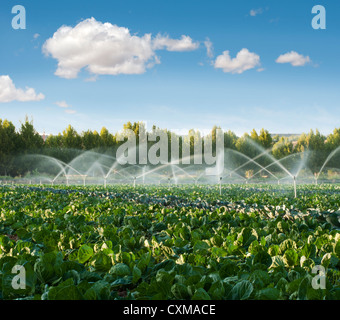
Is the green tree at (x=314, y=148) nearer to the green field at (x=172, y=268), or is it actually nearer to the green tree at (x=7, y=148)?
the green tree at (x=7, y=148)

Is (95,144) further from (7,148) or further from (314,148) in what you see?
(314,148)

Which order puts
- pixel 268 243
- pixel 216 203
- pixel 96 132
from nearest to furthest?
pixel 268 243 → pixel 216 203 → pixel 96 132

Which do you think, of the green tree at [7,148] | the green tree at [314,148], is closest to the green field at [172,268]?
the green tree at [7,148]

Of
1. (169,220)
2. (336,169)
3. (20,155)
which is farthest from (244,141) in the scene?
(169,220)

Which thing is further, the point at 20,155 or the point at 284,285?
the point at 20,155

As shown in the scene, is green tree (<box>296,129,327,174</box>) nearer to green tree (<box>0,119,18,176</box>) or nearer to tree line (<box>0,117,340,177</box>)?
tree line (<box>0,117,340,177</box>)

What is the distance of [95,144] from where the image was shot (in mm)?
50562

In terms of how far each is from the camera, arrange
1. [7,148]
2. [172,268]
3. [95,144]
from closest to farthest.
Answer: [172,268], [7,148], [95,144]

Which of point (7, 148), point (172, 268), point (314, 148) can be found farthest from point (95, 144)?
point (172, 268)

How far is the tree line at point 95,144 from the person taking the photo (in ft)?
142

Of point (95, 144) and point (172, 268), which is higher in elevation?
point (95, 144)
